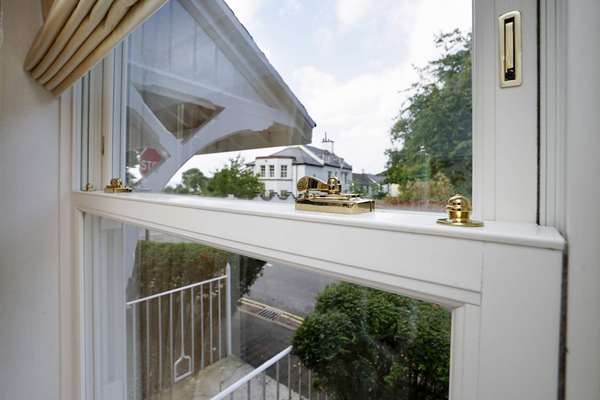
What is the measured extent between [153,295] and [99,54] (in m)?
0.78

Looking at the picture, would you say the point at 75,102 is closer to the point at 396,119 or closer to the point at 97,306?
the point at 97,306

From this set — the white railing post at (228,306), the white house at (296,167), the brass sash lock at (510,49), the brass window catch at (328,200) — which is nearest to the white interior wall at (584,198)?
the brass sash lock at (510,49)

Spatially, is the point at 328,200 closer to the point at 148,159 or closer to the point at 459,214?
the point at 459,214

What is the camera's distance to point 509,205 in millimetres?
351

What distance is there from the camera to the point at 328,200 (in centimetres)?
44

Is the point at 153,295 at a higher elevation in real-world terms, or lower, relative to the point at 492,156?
lower

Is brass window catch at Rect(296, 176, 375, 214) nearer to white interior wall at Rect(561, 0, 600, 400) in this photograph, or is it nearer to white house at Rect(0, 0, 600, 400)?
white house at Rect(0, 0, 600, 400)

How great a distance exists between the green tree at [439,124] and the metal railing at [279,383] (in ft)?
1.52

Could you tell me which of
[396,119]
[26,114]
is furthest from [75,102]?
[396,119]

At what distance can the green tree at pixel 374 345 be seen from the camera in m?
0.46

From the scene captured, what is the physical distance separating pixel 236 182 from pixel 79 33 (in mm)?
508

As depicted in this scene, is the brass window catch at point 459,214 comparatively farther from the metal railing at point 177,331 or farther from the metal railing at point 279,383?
the metal railing at point 177,331

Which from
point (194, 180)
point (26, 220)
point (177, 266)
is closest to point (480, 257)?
point (194, 180)

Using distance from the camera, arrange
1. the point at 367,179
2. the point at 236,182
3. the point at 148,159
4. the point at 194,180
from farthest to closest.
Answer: the point at 148,159 < the point at 194,180 < the point at 236,182 < the point at 367,179
